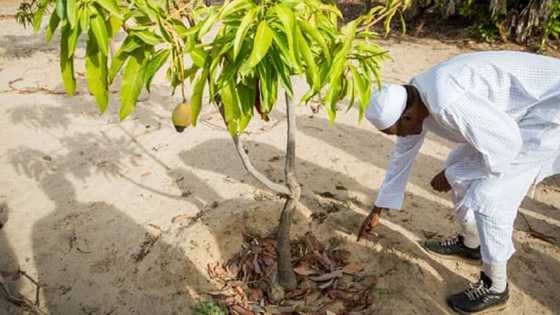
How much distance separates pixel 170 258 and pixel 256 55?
5.97 ft

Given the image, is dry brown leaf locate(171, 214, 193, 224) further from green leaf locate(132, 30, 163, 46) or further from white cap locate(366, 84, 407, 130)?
green leaf locate(132, 30, 163, 46)

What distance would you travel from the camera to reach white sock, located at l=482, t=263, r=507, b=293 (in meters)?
2.09

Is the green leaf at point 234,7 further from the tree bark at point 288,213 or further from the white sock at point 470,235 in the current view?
the white sock at point 470,235

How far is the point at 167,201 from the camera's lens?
3131 mm

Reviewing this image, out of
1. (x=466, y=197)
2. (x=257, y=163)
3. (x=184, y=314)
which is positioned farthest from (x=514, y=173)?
(x=257, y=163)

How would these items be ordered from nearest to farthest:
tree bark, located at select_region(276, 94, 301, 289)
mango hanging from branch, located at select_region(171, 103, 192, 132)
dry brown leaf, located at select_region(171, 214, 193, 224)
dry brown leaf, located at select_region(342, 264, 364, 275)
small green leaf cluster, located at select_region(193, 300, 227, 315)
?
mango hanging from branch, located at select_region(171, 103, 192, 132)
tree bark, located at select_region(276, 94, 301, 289)
small green leaf cluster, located at select_region(193, 300, 227, 315)
dry brown leaf, located at select_region(342, 264, 364, 275)
dry brown leaf, located at select_region(171, 214, 193, 224)

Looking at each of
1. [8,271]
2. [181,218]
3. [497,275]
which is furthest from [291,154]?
[8,271]

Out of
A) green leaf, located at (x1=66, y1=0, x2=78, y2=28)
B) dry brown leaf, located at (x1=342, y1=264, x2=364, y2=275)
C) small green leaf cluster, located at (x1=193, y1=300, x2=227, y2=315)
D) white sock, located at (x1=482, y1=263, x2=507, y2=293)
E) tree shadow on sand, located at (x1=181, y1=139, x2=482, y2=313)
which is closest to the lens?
green leaf, located at (x1=66, y1=0, x2=78, y2=28)

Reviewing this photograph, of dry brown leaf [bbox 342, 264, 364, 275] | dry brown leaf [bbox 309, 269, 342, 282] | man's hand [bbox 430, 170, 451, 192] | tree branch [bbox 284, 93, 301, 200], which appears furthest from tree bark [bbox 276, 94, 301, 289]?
man's hand [bbox 430, 170, 451, 192]

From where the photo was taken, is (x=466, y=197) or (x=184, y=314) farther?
(x=184, y=314)

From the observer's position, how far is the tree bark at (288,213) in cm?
185

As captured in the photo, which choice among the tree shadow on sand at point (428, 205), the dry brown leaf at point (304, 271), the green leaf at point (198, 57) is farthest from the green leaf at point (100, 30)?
the tree shadow on sand at point (428, 205)

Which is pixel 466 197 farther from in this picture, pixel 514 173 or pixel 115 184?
pixel 115 184

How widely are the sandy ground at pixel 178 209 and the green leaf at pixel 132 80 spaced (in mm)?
1453
